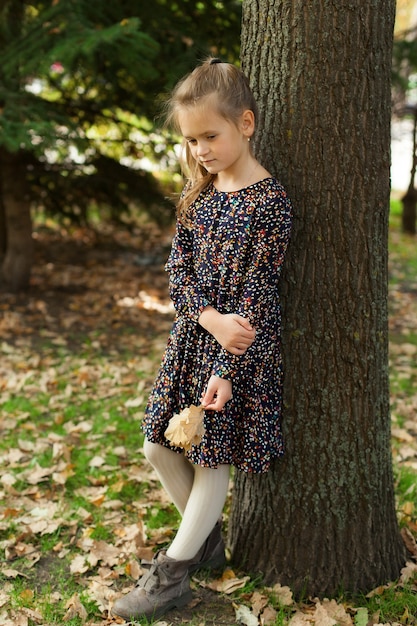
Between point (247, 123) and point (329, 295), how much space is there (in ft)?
2.20

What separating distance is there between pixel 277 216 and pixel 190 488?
1.15 m

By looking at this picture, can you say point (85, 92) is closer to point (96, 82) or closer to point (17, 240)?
point (96, 82)

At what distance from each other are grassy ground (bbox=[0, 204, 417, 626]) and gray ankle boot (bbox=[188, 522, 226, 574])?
75mm

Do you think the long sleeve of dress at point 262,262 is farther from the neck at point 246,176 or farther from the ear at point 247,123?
the ear at point 247,123

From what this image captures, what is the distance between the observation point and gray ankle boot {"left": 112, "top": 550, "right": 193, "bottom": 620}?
252cm

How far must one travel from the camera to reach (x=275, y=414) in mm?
2514

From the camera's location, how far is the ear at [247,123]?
7.52 ft

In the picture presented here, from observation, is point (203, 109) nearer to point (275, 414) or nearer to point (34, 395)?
point (275, 414)

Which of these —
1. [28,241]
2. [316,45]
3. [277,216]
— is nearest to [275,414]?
[277,216]

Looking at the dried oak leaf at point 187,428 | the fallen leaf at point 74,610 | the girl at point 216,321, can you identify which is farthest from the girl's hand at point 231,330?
the fallen leaf at point 74,610

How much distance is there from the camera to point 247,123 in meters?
2.31

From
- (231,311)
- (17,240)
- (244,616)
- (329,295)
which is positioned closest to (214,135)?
(231,311)

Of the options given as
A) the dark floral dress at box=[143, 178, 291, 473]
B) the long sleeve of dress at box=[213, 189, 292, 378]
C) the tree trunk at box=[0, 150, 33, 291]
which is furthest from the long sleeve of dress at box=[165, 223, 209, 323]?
the tree trunk at box=[0, 150, 33, 291]

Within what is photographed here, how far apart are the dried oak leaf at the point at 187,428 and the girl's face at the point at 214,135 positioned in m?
0.83
